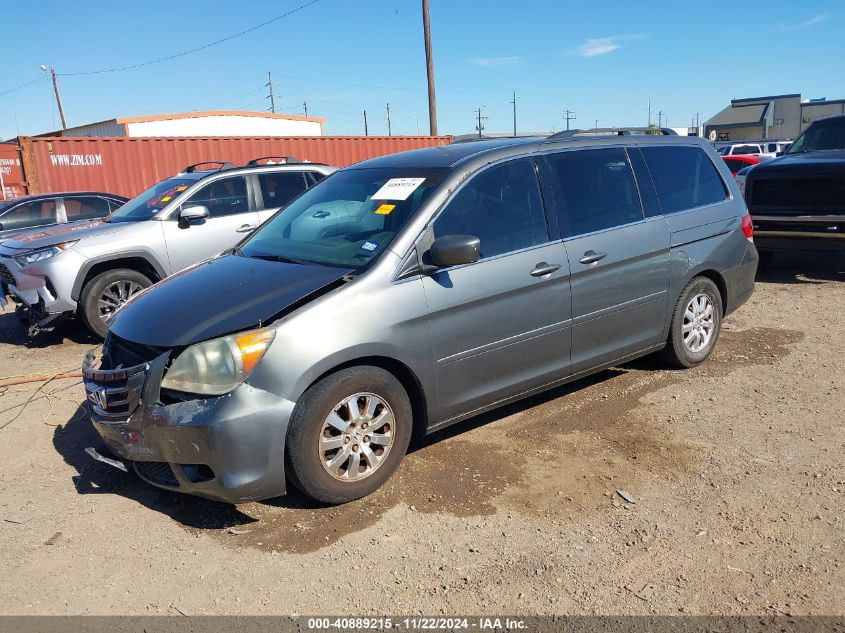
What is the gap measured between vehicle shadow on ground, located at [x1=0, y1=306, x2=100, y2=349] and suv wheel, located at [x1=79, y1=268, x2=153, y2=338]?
0.31 metres

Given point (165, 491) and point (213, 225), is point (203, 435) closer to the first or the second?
point (165, 491)

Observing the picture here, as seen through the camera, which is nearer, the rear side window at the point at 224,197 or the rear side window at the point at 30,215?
the rear side window at the point at 224,197

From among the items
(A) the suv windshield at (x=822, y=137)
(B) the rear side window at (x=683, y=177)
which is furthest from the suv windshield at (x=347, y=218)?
(A) the suv windshield at (x=822, y=137)

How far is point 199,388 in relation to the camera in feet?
11.1

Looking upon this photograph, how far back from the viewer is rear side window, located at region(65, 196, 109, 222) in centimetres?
1137

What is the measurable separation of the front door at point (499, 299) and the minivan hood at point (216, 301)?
0.70 m

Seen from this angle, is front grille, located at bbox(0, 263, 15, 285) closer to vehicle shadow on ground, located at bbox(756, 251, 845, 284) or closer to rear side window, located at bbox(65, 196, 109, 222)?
rear side window, located at bbox(65, 196, 109, 222)

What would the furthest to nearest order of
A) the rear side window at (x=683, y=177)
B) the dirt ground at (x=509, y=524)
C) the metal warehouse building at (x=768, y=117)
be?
the metal warehouse building at (x=768, y=117), the rear side window at (x=683, y=177), the dirt ground at (x=509, y=524)

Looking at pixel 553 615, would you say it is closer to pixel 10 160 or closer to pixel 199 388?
pixel 199 388

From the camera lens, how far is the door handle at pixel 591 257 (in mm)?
A: 4594

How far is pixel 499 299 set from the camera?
13.6 ft

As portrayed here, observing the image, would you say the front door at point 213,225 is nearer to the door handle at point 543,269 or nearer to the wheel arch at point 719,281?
the door handle at point 543,269

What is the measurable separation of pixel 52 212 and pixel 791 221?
36.7 ft

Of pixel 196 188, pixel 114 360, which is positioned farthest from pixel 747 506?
pixel 196 188
